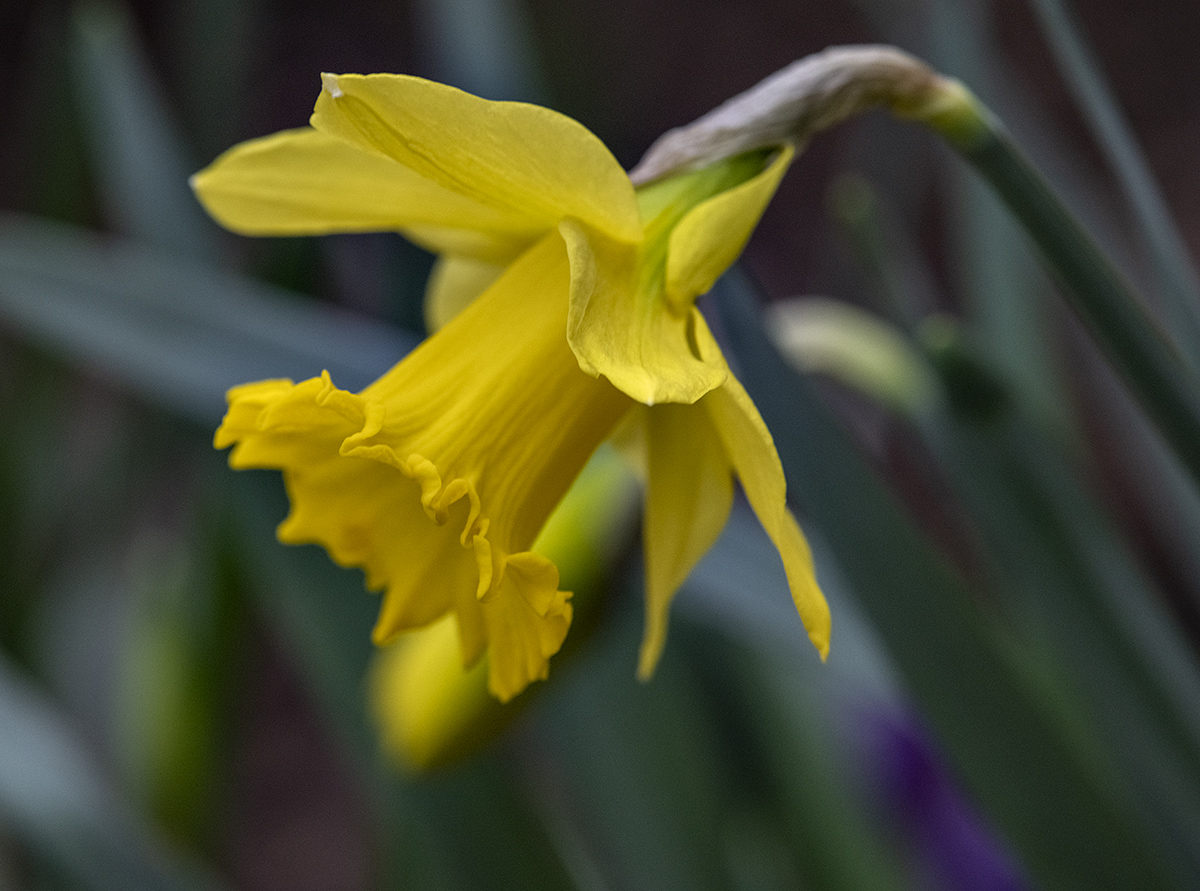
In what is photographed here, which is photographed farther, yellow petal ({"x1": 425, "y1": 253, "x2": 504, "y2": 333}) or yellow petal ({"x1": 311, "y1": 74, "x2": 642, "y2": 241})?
yellow petal ({"x1": 425, "y1": 253, "x2": 504, "y2": 333})

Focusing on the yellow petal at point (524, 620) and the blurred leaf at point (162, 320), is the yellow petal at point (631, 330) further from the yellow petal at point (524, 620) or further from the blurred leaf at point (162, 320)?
the blurred leaf at point (162, 320)

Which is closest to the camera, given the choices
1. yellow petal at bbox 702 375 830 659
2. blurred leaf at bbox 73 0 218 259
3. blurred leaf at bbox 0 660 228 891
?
yellow petal at bbox 702 375 830 659

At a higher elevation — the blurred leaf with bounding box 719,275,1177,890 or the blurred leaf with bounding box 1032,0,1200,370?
the blurred leaf with bounding box 1032,0,1200,370

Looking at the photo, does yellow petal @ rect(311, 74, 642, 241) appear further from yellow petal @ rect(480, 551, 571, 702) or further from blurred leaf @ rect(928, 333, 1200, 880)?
blurred leaf @ rect(928, 333, 1200, 880)

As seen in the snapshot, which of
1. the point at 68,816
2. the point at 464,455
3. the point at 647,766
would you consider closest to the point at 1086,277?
the point at 464,455

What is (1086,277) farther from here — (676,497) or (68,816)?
(68,816)

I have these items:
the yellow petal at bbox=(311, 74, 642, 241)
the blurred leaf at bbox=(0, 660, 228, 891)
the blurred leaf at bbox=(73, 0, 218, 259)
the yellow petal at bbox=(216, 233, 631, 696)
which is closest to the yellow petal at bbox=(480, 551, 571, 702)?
the yellow petal at bbox=(216, 233, 631, 696)

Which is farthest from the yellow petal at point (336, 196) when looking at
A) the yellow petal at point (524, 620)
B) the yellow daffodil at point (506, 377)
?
the yellow petal at point (524, 620)
